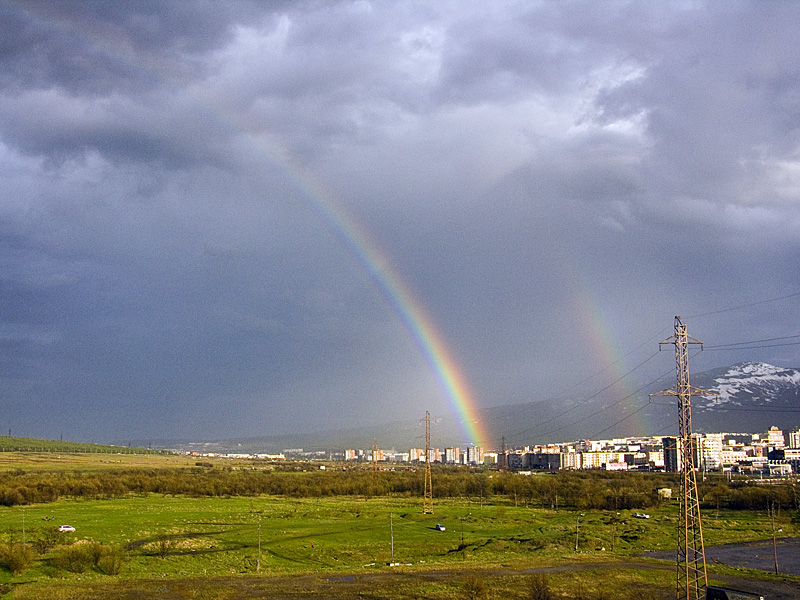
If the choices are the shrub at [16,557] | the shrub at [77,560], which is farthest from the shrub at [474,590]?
the shrub at [16,557]

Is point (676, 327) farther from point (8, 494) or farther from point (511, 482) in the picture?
point (511, 482)

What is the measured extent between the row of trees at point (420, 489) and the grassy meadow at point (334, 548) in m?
5.54

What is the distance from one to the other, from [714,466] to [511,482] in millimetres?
85577

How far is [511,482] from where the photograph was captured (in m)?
118

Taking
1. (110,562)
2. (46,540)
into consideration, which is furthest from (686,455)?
(46,540)

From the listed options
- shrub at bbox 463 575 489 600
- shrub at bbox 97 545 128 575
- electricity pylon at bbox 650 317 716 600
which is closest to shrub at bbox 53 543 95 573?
shrub at bbox 97 545 128 575

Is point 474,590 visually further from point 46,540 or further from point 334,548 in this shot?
point 46,540

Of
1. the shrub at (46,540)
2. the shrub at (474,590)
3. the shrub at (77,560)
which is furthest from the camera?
the shrub at (46,540)

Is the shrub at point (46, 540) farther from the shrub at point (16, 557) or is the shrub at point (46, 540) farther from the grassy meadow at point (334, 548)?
the shrub at point (16, 557)

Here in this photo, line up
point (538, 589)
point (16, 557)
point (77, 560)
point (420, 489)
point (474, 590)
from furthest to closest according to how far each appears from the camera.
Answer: point (420, 489)
point (77, 560)
point (16, 557)
point (538, 589)
point (474, 590)

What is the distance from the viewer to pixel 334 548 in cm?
5234

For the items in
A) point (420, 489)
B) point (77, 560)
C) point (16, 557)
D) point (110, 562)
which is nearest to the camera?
point (16, 557)

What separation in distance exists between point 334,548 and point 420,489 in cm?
6749

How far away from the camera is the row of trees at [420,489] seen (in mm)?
90562
